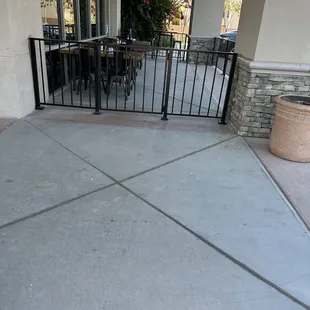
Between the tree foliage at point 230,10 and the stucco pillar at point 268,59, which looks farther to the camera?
the tree foliage at point 230,10

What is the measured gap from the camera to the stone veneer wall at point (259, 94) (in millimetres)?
3705

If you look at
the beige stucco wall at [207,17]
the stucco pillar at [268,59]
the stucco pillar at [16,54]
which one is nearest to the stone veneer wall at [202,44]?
the beige stucco wall at [207,17]

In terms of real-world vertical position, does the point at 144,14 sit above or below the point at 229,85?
above

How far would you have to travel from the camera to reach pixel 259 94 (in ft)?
12.4

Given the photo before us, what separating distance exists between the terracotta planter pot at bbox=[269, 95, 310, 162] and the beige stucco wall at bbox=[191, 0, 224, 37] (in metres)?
8.10

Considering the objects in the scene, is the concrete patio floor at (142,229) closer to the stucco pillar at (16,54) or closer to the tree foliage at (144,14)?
the stucco pillar at (16,54)

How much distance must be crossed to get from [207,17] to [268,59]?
25.8ft

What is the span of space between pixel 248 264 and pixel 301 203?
0.99 meters

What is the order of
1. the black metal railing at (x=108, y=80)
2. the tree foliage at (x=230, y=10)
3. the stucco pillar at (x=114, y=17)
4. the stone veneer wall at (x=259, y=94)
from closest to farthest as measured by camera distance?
the stone veneer wall at (x=259, y=94)
the black metal railing at (x=108, y=80)
the stucco pillar at (x=114, y=17)
the tree foliage at (x=230, y=10)

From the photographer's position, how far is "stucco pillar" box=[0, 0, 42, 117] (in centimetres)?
359

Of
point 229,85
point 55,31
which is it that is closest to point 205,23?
point 55,31

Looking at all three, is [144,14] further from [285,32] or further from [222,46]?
[285,32]

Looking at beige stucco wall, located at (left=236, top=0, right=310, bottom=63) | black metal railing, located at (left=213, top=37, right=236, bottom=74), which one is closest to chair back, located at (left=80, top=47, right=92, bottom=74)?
beige stucco wall, located at (left=236, top=0, right=310, bottom=63)

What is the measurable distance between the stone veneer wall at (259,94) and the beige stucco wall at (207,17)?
7.31 metres
